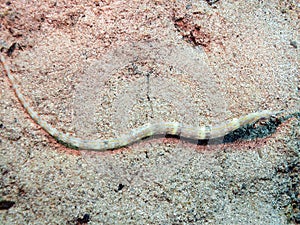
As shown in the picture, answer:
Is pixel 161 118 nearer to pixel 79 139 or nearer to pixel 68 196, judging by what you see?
pixel 79 139

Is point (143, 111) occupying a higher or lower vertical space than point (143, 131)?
higher

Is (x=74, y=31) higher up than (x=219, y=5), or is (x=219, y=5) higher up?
(x=219, y=5)

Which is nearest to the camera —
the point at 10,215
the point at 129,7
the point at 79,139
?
the point at 10,215

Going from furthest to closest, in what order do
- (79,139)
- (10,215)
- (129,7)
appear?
(129,7) < (79,139) < (10,215)

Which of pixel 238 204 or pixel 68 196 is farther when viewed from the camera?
pixel 238 204

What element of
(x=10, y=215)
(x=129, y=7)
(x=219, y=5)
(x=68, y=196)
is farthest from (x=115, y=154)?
(x=219, y=5)

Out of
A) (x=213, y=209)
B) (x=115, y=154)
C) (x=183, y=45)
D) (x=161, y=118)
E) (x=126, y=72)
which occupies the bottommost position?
(x=213, y=209)

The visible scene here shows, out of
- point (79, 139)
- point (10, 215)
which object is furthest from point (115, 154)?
point (10, 215)
